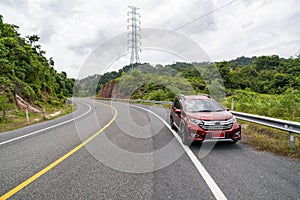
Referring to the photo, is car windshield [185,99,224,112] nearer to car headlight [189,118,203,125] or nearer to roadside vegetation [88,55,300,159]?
car headlight [189,118,203,125]

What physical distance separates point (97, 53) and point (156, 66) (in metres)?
35.2

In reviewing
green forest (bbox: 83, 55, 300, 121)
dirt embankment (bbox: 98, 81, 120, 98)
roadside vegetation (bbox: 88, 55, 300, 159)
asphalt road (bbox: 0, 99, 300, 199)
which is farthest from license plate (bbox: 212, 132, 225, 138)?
dirt embankment (bbox: 98, 81, 120, 98)

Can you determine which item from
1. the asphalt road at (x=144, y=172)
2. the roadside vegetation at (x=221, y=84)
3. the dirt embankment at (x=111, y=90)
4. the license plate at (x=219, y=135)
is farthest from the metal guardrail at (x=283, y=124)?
the dirt embankment at (x=111, y=90)

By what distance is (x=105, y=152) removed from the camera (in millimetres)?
4980

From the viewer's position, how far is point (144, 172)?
3691 millimetres

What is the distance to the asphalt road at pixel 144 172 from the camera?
2.89 metres

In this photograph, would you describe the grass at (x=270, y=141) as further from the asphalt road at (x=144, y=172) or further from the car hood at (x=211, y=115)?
the car hood at (x=211, y=115)

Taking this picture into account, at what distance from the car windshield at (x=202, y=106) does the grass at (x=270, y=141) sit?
146cm

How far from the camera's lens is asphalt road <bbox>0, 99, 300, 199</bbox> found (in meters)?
2.89

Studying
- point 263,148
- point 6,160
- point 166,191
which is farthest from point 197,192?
point 6,160

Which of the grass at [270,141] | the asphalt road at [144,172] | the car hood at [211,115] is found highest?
the car hood at [211,115]

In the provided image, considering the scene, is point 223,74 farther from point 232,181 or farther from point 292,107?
point 232,181

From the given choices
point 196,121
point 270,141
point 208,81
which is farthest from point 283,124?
point 208,81

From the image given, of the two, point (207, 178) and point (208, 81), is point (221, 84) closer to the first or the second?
point (208, 81)
